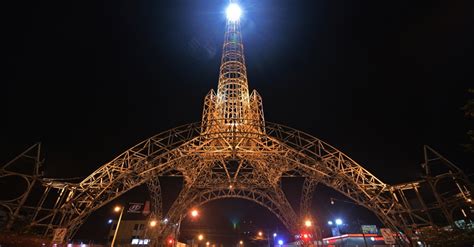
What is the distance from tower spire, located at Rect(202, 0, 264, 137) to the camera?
864 inches

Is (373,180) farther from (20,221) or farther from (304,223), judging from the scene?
(20,221)

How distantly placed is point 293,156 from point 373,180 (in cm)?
693

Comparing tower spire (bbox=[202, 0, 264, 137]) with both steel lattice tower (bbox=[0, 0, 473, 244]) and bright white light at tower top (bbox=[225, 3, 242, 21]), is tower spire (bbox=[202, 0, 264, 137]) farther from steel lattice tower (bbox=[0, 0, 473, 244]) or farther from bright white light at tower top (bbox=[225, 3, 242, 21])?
bright white light at tower top (bbox=[225, 3, 242, 21])

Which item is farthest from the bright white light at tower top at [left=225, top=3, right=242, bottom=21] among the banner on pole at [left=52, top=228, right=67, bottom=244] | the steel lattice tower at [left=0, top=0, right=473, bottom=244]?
the banner on pole at [left=52, top=228, right=67, bottom=244]

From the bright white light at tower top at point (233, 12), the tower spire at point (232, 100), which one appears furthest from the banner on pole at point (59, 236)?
the bright white light at tower top at point (233, 12)

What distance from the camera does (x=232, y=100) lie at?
24375 mm

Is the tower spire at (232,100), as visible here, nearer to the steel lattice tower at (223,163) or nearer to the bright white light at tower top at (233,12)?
the steel lattice tower at (223,163)

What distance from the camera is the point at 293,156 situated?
2066cm

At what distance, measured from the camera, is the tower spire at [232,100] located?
2195 cm

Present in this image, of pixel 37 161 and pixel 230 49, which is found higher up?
pixel 230 49

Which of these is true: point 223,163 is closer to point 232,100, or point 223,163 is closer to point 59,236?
point 232,100

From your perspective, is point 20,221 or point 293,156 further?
point 293,156

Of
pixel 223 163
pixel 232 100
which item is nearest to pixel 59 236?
pixel 223 163

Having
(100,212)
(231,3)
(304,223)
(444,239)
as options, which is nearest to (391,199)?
(444,239)
